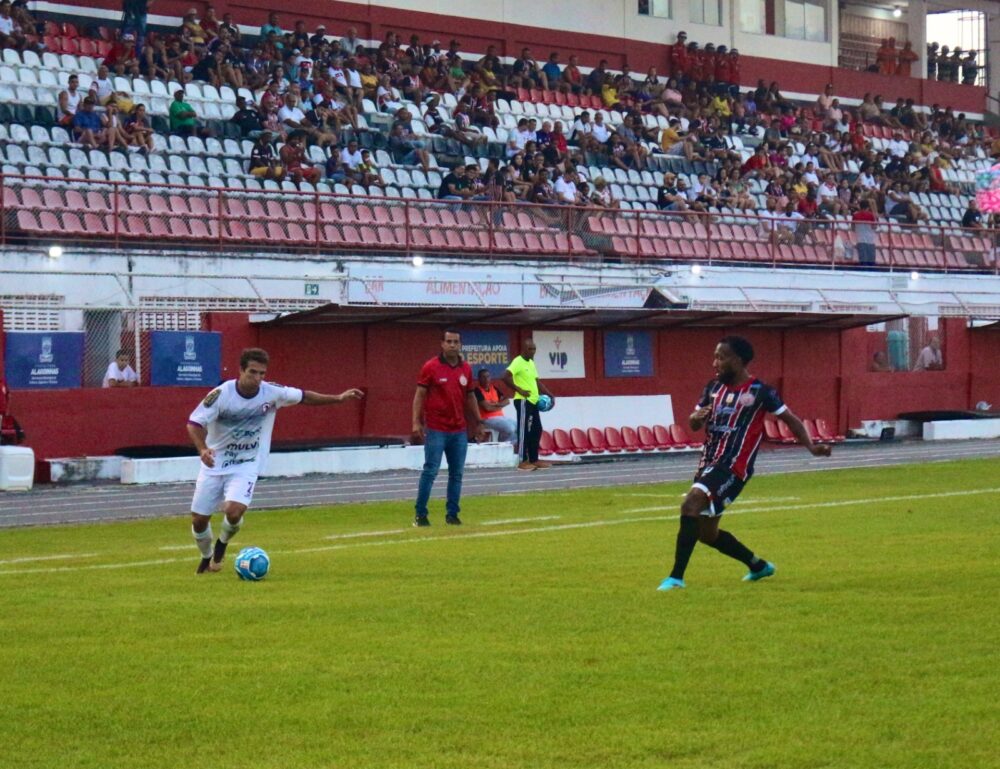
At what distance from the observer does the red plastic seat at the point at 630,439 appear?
3450 cm

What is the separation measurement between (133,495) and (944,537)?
12520mm

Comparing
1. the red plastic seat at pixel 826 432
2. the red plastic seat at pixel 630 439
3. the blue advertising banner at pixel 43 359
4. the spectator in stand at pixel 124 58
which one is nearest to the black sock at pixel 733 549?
the blue advertising banner at pixel 43 359

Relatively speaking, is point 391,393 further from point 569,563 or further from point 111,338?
point 569,563

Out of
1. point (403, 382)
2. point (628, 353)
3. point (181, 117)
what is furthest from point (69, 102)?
point (628, 353)

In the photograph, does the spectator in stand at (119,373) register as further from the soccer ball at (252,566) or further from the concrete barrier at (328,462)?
the soccer ball at (252,566)

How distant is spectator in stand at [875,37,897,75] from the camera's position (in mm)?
63656

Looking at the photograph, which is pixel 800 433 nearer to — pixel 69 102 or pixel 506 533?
pixel 506 533

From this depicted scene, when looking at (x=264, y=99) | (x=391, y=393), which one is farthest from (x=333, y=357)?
(x=264, y=99)

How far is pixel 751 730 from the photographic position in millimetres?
7418

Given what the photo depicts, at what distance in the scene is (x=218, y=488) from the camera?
46.5 feet

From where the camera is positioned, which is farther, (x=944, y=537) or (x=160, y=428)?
(x=160, y=428)

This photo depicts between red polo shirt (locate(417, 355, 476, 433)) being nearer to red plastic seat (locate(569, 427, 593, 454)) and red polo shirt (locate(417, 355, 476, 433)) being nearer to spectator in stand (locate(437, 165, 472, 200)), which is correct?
red plastic seat (locate(569, 427, 593, 454))

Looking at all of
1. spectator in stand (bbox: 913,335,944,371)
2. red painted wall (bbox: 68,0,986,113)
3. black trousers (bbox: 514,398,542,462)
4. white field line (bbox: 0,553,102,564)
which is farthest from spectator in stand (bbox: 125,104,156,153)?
spectator in stand (bbox: 913,335,944,371)

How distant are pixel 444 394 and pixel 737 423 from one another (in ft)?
22.9
